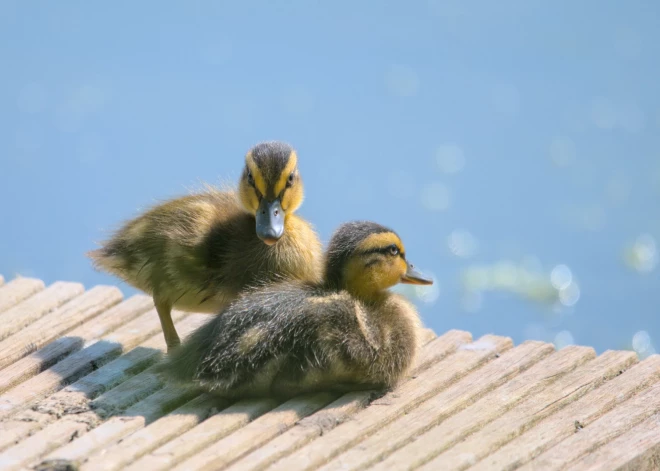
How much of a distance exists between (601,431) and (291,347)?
31.8 inches

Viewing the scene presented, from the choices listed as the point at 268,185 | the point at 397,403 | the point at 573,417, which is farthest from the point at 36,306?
the point at 573,417

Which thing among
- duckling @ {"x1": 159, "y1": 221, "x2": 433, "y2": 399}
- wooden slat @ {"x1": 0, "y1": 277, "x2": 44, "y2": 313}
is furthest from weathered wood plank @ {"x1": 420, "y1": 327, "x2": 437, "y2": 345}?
wooden slat @ {"x1": 0, "y1": 277, "x2": 44, "y2": 313}

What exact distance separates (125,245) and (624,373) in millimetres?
1498

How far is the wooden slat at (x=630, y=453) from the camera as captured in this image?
8.89ft

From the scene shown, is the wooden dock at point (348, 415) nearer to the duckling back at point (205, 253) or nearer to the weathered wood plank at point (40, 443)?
the weathered wood plank at point (40, 443)

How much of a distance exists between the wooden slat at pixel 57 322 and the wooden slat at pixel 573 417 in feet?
4.97

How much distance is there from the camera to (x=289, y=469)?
2.67 metres

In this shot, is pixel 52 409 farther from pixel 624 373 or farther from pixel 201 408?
pixel 624 373

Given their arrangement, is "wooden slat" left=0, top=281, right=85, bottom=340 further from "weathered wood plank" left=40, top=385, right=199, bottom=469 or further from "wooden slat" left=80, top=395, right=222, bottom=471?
"wooden slat" left=80, top=395, right=222, bottom=471

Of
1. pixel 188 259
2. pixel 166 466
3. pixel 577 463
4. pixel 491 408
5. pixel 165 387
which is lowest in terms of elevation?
pixel 577 463

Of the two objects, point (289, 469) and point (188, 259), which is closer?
point (289, 469)

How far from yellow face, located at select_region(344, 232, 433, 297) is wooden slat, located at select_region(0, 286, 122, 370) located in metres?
1.07

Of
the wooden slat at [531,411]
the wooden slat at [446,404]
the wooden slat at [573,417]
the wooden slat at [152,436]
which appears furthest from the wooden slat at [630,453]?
the wooden slat at [152,436]

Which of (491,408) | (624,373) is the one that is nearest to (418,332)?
(491,408)
